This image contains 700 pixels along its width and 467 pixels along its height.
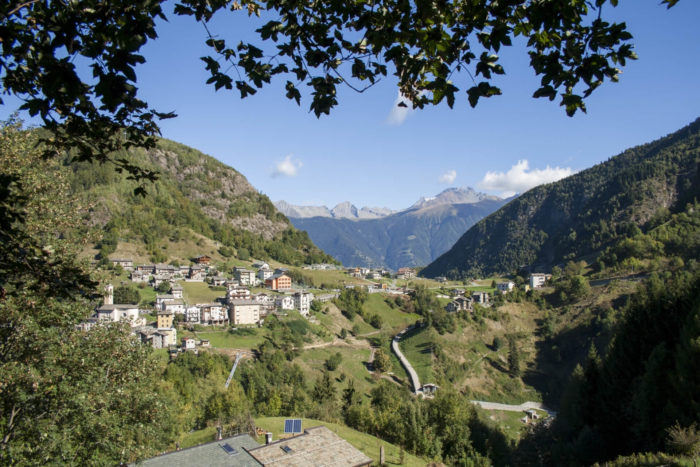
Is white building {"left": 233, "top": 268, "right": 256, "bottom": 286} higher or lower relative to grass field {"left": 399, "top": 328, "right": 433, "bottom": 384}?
higher

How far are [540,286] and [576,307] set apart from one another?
1055 inches

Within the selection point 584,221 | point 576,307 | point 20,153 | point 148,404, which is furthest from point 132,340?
point 584,221

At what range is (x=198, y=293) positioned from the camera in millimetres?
78500

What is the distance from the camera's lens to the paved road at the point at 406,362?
189ft

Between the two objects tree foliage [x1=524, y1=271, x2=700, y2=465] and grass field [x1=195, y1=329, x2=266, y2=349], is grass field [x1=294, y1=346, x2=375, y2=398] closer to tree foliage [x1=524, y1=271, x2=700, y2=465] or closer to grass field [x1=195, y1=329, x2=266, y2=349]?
grass field [x1=195, y1=329, x2=266, y2=349]

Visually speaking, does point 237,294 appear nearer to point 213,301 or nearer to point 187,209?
point 213,301

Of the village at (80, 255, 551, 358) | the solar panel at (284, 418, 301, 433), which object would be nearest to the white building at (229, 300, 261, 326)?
the village at (80, 255, 551, 358)

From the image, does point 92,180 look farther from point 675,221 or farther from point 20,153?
point 675,221

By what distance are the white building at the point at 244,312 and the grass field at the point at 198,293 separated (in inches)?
354

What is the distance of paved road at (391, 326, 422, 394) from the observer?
57594 millimetres

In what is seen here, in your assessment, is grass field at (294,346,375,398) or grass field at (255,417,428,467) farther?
grass field at (294,346,375,398)

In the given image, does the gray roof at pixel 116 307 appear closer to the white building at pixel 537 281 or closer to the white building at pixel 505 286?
the white building at pixel 505 286

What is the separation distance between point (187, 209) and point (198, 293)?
5790 cm

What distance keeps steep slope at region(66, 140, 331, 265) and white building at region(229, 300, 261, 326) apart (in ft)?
88.4
